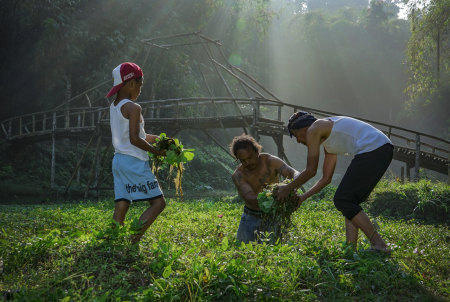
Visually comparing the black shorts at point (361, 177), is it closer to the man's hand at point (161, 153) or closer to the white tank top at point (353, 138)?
the white tank top at point (353, 138)

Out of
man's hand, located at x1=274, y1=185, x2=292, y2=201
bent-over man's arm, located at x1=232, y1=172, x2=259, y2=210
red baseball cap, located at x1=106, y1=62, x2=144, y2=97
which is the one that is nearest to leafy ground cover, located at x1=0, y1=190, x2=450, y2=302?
man's hand, located at x1=274, y1=185, x2=292, y2=201

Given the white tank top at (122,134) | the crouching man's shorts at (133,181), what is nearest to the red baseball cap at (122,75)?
the white tank top at (122,134)

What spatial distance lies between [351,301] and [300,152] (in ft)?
167

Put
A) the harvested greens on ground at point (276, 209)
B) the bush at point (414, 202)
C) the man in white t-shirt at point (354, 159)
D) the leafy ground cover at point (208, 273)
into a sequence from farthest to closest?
1. the bush at point (414, 202)
2. the harvested greens on ground at point (276, 209)
3. the man in white t-shirt at point (354, 159)
4. the leafy ground cover at point (208, 273)

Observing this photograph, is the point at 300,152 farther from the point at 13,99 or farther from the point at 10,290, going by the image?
the point at 10,290

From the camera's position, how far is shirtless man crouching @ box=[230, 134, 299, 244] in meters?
A: 4.77

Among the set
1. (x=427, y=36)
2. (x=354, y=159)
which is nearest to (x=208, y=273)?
(x=354, y=159)

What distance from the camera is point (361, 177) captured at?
12.6ft

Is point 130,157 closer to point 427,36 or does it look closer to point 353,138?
point 353,138

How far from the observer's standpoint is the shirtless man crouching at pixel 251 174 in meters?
4.77

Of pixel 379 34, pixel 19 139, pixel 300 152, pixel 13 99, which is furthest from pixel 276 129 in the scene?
pixel 379 34

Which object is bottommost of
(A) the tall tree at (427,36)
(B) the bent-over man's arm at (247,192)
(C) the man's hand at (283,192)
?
(B) the bent-over man's arm at (247,192)

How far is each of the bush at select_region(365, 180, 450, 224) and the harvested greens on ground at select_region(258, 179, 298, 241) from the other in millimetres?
4995

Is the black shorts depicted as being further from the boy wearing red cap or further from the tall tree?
the tall tree
